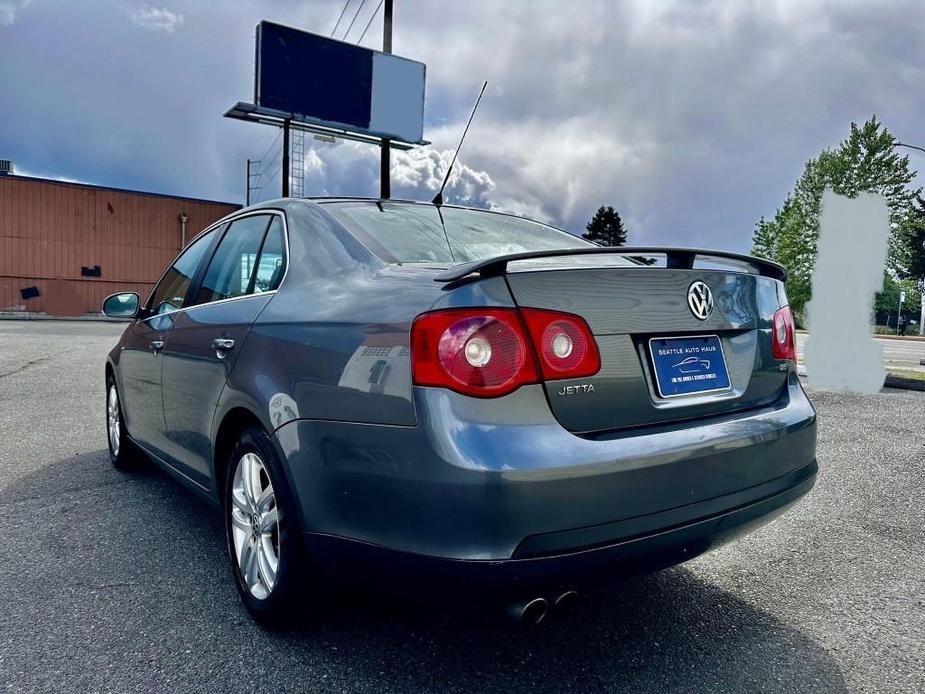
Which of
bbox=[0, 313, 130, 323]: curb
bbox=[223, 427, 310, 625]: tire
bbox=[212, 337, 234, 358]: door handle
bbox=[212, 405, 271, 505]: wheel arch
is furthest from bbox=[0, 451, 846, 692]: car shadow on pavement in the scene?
bbox=[0, 313, 130, 323]: curb

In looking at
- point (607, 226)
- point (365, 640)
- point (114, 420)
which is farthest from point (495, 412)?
point (607, 226)

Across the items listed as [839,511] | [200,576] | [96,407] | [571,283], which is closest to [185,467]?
[200,576]

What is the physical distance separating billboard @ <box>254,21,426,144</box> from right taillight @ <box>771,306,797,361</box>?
28.4 metres

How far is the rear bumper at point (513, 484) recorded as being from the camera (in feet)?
5.59

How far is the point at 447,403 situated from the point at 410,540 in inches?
14.2

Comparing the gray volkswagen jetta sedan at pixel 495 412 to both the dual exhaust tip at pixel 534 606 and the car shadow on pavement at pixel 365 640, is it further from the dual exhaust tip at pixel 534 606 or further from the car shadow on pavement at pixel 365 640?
the car shadow on pavement at pixel 365 640

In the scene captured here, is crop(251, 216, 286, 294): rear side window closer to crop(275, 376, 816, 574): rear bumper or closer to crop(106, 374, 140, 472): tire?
crop(275, 376, 816, 574): rear bumper

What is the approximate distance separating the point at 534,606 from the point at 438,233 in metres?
1.46

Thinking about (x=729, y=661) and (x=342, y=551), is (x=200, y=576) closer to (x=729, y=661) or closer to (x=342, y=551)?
(x=342, y=551)

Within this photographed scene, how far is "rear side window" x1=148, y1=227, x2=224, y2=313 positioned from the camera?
11.7ft

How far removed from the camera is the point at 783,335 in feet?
8.16

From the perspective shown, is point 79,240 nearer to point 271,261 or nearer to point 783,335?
point 271,261

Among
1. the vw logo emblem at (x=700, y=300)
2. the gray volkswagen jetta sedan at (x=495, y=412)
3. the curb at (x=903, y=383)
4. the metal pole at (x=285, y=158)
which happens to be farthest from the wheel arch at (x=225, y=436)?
the metal pole at (x=285, y=158)

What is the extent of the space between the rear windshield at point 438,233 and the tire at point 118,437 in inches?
95.4
